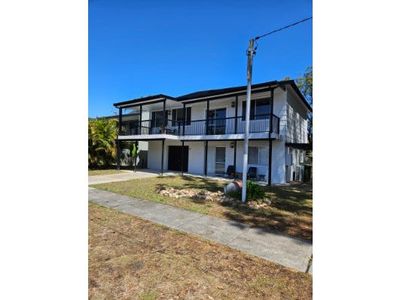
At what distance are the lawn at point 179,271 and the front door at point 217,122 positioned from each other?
37.0ft

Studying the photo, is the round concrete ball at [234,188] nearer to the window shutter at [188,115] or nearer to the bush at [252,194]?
the bush at [252,194]

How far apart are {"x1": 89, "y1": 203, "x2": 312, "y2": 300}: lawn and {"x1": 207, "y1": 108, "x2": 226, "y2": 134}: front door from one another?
37.0 feet

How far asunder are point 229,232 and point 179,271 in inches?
73.2

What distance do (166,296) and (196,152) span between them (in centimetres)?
1450

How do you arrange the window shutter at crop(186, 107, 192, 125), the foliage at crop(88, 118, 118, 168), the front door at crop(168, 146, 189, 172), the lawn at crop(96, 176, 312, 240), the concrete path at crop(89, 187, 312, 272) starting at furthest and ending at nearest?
the front door at crop(168, 146, 189, 172) → the window shutter at crop(186, 107, 192, 125) → the foliage at crop(88, 118, 118, 168) → the lawn at crop(96, 176, 312, 240) → the concrete path at crop(89, 187, 312, 272)

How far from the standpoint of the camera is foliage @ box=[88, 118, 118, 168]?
1727cm

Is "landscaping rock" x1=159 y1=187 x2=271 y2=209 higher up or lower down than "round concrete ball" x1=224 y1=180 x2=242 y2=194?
lower down

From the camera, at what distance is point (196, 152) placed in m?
17.1

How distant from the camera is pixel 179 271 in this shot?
328 cm

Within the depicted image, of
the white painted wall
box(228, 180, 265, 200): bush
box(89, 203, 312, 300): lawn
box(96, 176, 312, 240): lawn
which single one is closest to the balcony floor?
the white painted wall

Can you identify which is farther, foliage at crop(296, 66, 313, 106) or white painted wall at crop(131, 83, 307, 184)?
foliage at crop(296, 66, 313, 106)

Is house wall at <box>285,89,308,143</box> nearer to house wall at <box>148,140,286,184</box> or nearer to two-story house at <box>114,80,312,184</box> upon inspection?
two-story house at <box>114,80,312,184</box>

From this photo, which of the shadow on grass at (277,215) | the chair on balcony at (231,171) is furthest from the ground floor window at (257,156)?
the shadow on grass at (277,215)
